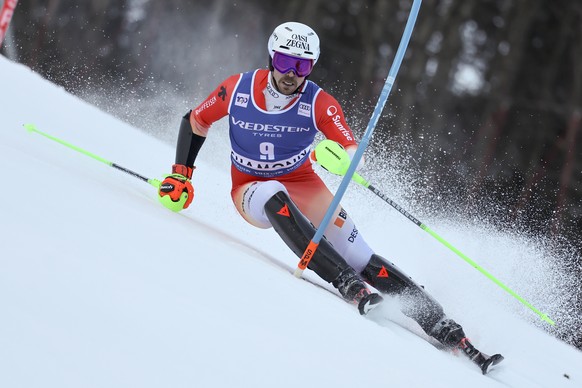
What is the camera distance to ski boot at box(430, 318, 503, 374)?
4.64 m

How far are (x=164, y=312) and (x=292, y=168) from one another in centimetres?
284

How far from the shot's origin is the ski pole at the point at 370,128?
176 inches

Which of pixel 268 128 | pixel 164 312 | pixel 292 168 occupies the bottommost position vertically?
pixel 292 168

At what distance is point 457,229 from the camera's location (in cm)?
827

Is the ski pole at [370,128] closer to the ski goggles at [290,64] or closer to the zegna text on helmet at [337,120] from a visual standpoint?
the zegna text on helmet at [337,120]

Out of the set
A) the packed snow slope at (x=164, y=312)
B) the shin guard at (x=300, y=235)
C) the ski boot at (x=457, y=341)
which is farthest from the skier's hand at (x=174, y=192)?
the ski boot at (x=457, y=341)

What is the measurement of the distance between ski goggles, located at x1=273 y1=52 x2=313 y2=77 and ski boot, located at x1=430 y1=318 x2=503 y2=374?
1554 millimetres

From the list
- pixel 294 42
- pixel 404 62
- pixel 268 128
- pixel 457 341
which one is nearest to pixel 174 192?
pixel 268 128

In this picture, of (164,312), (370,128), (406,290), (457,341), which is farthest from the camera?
(406,290)

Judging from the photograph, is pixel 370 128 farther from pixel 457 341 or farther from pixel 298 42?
pixel 457 341

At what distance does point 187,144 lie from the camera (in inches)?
223

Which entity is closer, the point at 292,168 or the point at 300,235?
the point at 300,235

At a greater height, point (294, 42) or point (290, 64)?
point (294, 42)

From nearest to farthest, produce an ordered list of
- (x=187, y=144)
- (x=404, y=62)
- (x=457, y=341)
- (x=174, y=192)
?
(x=457, y=341) < (x=174, y=192) < (x=187, y=144) < (x=404, y=62)
